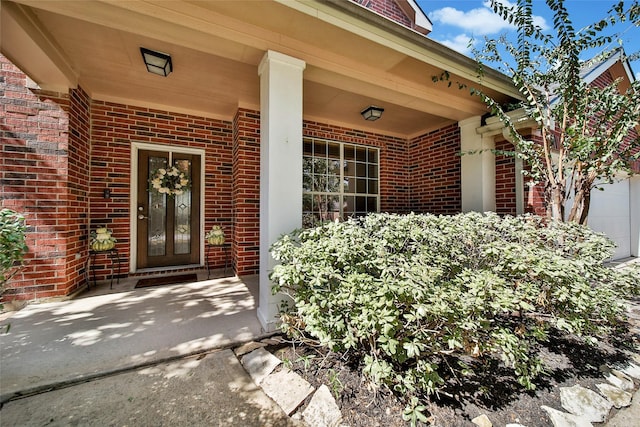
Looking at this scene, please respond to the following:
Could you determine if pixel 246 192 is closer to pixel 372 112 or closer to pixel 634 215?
pixel 372 112

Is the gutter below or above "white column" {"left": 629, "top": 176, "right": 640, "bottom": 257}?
above

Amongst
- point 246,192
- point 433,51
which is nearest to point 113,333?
point 246,192

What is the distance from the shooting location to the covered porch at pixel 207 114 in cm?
230

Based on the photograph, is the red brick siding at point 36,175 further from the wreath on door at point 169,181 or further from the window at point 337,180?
the window at point 337,180

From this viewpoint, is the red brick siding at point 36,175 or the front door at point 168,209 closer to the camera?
the red brick siding at point 36,175

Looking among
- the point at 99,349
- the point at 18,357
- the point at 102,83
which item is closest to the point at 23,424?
the point at 99,349

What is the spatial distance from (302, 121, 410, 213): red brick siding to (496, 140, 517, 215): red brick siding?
1859 mm

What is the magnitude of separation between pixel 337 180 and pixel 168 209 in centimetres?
309

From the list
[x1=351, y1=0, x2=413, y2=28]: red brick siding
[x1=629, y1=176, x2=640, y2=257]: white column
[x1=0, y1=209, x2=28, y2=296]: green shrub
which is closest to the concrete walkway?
[x1=0, y1=209, x2=28, y2=296]: green shrub

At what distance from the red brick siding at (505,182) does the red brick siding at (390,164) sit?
6.10 ft

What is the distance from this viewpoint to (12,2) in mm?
2000

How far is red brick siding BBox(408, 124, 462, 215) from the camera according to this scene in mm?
4656

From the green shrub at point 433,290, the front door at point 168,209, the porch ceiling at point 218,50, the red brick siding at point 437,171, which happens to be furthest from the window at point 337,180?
the green shrub at point 433,290

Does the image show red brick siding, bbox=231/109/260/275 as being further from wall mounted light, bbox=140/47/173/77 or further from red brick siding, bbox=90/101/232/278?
wall mounted light, bbox=140/47/173/77
